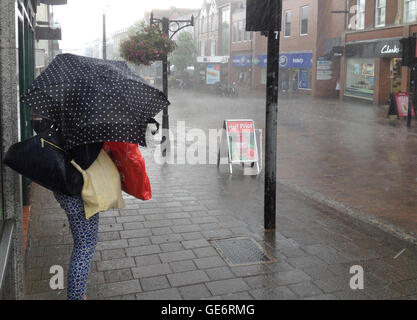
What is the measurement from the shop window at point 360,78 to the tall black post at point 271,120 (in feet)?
79.0

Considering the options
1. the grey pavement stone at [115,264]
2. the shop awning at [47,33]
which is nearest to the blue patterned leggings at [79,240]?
the grey pavement stone at [115,264]

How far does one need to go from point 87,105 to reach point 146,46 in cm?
888

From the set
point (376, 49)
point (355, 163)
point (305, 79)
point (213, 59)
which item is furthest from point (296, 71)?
point (355, 163)

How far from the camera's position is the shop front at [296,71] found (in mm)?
36272

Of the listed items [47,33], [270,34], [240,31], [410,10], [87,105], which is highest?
[240,31]

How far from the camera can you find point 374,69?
89.4 ft

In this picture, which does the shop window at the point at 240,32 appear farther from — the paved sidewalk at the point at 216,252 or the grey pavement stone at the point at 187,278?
the grey pavement stone at the point at 187,278

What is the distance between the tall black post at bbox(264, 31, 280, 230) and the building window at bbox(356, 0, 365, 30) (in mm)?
25312

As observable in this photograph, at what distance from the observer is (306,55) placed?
36.2 metres

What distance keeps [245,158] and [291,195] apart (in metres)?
1.90

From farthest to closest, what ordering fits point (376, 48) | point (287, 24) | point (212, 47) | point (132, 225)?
point (212, 47), point (287, 24), point (376, 48), point (132, 225)

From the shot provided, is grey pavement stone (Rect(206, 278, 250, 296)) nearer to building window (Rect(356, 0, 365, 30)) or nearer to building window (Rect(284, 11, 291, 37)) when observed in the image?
building window (Rect(356, 0, 365, 30))

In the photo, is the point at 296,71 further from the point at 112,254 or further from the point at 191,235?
the point at 112,254
